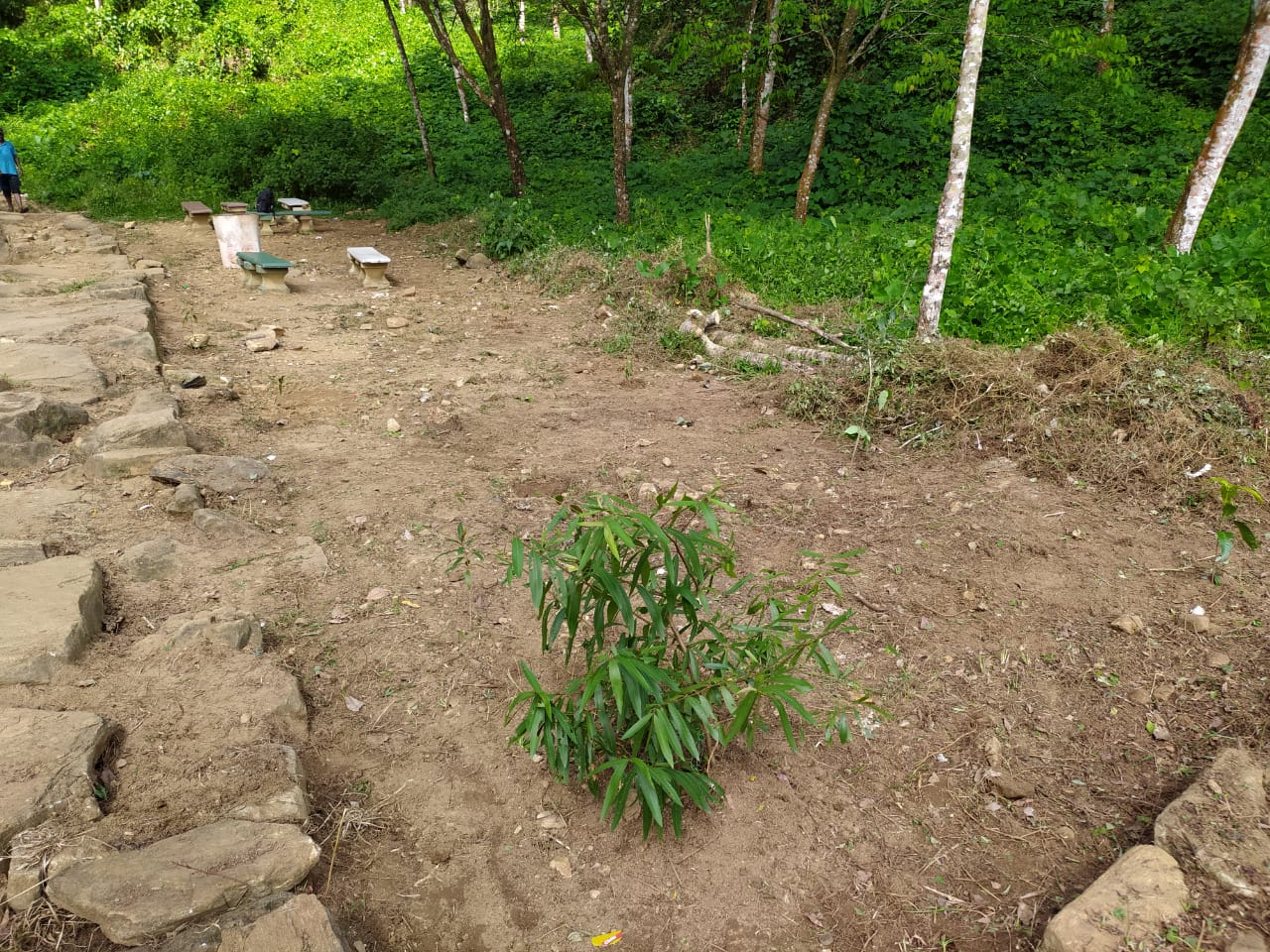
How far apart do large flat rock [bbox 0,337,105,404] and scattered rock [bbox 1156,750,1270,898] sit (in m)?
5.81

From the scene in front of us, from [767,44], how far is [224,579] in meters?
8.47

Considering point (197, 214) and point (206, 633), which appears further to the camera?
point (197, 214)

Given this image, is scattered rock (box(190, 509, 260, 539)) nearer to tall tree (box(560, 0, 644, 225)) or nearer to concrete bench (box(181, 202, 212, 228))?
tall tree (box(560, 0, 644, 225))

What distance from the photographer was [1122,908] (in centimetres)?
197

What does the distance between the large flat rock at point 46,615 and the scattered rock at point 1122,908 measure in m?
3.15

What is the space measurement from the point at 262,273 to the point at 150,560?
6096 millimetres

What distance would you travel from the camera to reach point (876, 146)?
38.0 feet

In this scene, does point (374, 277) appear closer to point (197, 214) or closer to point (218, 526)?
point (197, 214)

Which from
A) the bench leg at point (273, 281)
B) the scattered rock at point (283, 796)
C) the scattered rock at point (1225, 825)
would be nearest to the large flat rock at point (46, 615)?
the scattered rock at point (283, 796)

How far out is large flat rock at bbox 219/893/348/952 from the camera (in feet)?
5.81

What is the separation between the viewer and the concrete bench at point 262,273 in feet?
27.3

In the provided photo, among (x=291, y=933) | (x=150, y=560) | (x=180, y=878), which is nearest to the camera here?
(x=291, y=933)

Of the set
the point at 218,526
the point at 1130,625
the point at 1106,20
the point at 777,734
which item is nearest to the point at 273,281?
the point at 218,526

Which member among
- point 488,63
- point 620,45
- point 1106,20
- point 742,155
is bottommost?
point 742,155
